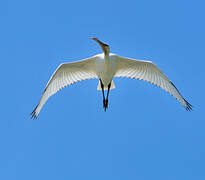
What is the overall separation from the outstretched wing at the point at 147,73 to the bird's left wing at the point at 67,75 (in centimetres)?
90

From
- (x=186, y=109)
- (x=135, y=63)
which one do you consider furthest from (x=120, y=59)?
(x=186, y=109)

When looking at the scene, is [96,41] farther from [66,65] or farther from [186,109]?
[186,109]

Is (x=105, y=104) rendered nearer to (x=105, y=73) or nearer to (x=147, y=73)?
(x=105, y=73)

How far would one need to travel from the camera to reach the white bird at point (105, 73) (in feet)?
45.7

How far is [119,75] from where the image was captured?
48.7 feet

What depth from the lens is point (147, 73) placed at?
14.6m

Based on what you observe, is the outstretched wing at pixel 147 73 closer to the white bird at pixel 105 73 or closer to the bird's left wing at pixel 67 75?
the white bird at pixel 105 73

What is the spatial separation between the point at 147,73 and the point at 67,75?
8.48ft

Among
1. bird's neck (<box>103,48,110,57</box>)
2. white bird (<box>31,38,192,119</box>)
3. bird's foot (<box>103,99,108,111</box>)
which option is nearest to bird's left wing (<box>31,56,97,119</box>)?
white bird (<box>31,38,192,119</box>)

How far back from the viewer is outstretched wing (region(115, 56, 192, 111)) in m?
14.3

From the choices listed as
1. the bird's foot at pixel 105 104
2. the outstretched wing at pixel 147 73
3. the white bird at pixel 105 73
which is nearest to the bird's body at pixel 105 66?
the white bird at pixel 105 73

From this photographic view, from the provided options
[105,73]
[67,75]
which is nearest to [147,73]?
[105,73]

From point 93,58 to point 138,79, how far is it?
1.77 m

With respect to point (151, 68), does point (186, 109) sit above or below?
below
